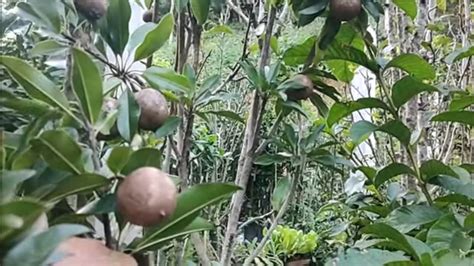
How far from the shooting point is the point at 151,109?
2.02 feet

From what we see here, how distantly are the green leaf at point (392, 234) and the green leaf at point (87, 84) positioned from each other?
0.47 metres

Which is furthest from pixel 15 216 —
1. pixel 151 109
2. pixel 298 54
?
pixel 298 54

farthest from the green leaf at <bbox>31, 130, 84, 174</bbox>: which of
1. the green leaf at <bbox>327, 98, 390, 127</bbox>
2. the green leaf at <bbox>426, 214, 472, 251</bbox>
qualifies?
the green leaf at <bbox>327, 98, 390, 127</bbox>

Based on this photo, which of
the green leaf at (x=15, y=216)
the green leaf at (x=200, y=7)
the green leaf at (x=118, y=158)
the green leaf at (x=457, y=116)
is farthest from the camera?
the green leaf at (x=457, y=116)

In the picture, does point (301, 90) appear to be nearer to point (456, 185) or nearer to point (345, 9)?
point (345, 9)

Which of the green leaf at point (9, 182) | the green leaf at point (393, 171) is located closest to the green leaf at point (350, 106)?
the green leaf at point (393, 171)

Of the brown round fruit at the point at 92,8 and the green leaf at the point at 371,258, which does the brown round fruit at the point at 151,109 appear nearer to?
the brown round fruit at the point at 92,8

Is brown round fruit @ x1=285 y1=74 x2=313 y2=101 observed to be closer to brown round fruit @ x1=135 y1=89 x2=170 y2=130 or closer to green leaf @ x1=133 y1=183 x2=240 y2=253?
brown round fruit @ x1=135 y1=89 x2=170 y2=130

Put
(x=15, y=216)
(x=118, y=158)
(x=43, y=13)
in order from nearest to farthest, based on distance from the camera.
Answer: (x=15, y=216), (x=118, y=158), (x=43, y=13)

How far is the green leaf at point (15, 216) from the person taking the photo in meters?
0.35

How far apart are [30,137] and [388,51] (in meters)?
1.50

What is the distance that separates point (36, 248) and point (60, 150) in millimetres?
98

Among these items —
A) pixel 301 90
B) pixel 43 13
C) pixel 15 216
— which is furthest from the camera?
pixel 301 90

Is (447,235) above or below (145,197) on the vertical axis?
below
